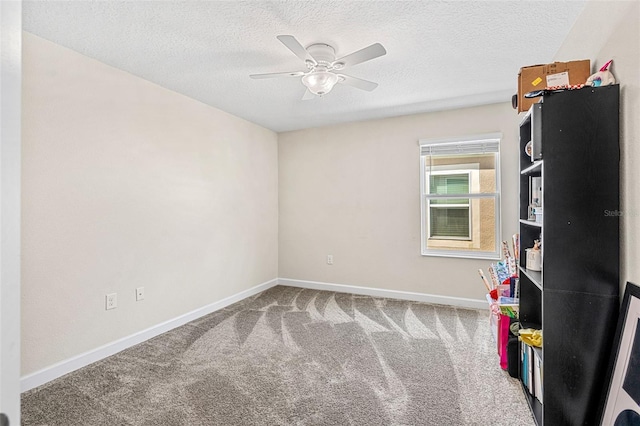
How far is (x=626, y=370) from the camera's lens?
1372 millimetres

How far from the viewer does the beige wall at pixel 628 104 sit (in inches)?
55.9

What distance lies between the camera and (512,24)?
215 centimetres

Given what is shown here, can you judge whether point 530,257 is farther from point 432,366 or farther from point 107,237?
point 107,237

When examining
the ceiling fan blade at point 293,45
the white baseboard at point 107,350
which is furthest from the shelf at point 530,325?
the white baseboard at point 107,350

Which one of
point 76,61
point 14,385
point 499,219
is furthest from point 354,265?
point 14,385

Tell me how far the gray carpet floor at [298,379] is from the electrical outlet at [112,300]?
40cm

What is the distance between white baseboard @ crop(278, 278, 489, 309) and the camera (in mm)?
3857

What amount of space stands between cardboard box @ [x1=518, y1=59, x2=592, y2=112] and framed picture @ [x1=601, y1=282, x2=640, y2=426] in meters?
1.16

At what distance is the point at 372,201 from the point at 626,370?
10.4 ft

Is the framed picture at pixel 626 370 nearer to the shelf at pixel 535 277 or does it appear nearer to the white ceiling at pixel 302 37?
the shelf at pixel 535 277

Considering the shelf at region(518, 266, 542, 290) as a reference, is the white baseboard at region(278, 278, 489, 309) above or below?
below

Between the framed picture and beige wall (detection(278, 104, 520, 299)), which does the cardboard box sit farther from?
beige wall (detection(278, 104, 520, 299))

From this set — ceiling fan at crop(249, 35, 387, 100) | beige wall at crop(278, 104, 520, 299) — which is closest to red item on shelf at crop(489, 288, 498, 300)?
beige wall at crop(278, 104, 520, 299)

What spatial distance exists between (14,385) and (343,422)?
1.74 m
